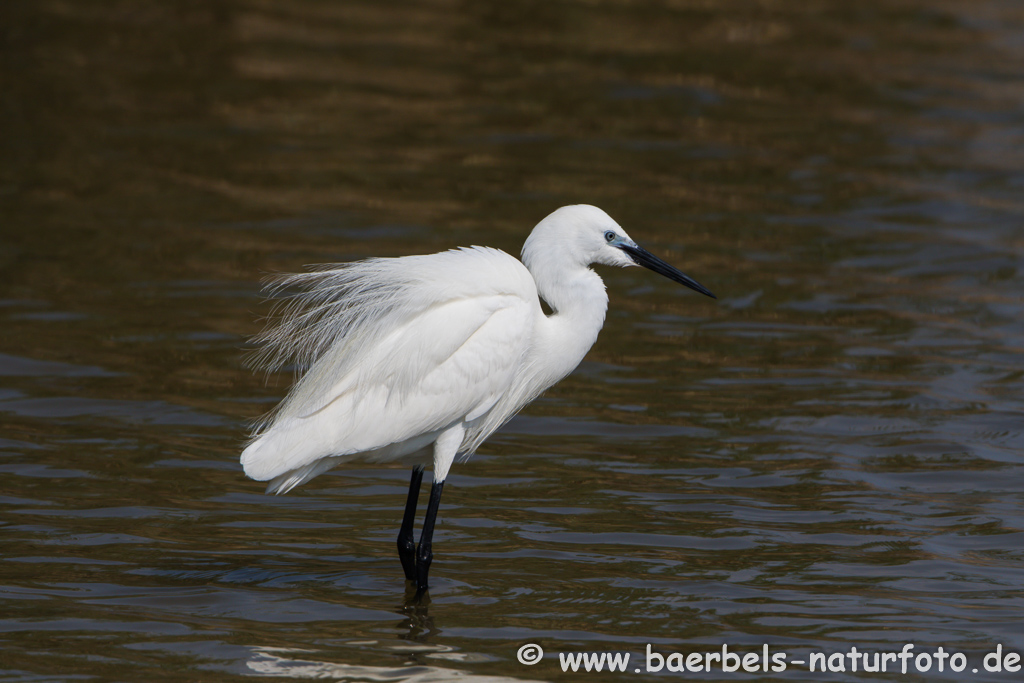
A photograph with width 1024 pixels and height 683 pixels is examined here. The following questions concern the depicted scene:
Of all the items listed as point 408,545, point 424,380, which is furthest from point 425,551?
point 424,380

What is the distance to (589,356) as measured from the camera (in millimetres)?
9352

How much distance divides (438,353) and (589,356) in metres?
3.59

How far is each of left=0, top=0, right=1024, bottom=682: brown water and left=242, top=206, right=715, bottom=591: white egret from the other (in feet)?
2.10

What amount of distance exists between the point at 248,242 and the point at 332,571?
550cm

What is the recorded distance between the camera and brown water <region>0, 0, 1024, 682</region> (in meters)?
A: 5.79

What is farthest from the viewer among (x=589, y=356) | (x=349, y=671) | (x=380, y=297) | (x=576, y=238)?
(x=589, y=356)

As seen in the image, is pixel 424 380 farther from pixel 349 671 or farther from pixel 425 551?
pixel 349 671

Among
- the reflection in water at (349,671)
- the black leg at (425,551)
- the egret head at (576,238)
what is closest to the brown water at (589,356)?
the reflection in water at (349,671)

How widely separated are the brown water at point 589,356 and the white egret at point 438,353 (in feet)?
2.10

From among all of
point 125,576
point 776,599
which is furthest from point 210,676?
point 776,599

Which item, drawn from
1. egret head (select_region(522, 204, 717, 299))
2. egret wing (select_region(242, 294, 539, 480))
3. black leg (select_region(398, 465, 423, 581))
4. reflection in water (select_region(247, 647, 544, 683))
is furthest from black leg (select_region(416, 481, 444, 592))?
egret head (select_region(522, 204, 717, 299))

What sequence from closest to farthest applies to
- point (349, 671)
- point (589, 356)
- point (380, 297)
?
point (349, 671) < point (380, 297) < point (589, 356)

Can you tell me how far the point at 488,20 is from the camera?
17.3 m

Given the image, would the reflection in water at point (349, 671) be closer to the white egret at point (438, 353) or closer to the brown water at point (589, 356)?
the brown water at point (589, 356)
